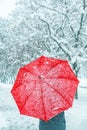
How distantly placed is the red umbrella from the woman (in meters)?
0.07

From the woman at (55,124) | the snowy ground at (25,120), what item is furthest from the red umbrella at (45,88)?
the snowy ground at (25,120)

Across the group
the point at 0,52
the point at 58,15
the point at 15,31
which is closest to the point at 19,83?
the point at 58,15

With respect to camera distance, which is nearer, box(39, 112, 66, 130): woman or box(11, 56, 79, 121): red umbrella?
box(39, 112, 66, 130): woman

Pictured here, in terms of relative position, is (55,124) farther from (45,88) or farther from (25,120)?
(25,120)

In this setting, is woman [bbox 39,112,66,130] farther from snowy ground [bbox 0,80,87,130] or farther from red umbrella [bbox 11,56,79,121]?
snowy ground [bbox 0,80,87,130]

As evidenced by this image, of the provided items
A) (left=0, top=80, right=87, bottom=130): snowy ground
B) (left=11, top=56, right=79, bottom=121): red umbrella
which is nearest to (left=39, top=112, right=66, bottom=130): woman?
(left=11, top=56, right=79, bottom=121): red umbrella

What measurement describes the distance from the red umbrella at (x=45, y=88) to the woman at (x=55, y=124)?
0.23ft

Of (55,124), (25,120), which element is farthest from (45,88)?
(25,120)

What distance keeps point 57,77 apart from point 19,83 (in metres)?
0.63

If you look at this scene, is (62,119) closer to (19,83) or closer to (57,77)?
(57,77)

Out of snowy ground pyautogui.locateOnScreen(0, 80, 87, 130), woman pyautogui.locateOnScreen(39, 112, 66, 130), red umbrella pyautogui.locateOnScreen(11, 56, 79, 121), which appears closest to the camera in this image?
woman pyautogui.locateOnScreen(39, 112, 66, 130)

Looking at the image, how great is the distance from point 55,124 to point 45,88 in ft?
1.84

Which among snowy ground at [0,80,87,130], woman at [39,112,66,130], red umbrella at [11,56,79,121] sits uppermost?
red umbrella at [11,56,79,121]

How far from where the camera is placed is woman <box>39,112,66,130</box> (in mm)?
4379
